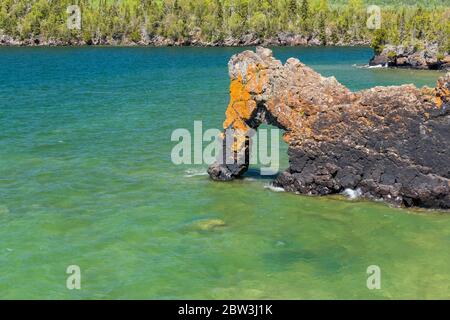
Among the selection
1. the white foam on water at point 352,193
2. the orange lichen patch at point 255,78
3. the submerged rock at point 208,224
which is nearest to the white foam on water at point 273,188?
the white foam on water at point 352,193

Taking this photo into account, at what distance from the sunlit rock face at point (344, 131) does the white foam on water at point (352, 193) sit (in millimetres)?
172

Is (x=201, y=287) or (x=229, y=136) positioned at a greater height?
(x=229, y=136)

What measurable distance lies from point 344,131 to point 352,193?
302 cm

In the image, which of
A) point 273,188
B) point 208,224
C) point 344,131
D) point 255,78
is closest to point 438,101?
point 344,131

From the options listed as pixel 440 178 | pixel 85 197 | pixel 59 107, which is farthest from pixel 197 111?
pixel 440 178

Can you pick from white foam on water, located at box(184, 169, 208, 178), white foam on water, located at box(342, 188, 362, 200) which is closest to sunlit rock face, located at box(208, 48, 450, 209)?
white foam on water, located at box(342, 188, 362, 200)

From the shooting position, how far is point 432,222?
2631cm

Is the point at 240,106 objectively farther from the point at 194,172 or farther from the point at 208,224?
the point at 208,224

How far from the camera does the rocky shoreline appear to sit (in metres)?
113

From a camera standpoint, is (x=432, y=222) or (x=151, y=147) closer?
(x=432, y=222)

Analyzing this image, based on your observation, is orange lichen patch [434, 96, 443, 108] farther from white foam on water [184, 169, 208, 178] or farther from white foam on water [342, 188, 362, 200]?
white foam on water [184, 169, 208, 178]

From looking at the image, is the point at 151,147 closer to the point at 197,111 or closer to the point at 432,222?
the point at 197,111

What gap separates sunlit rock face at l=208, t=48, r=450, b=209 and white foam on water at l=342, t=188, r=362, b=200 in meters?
0.17
